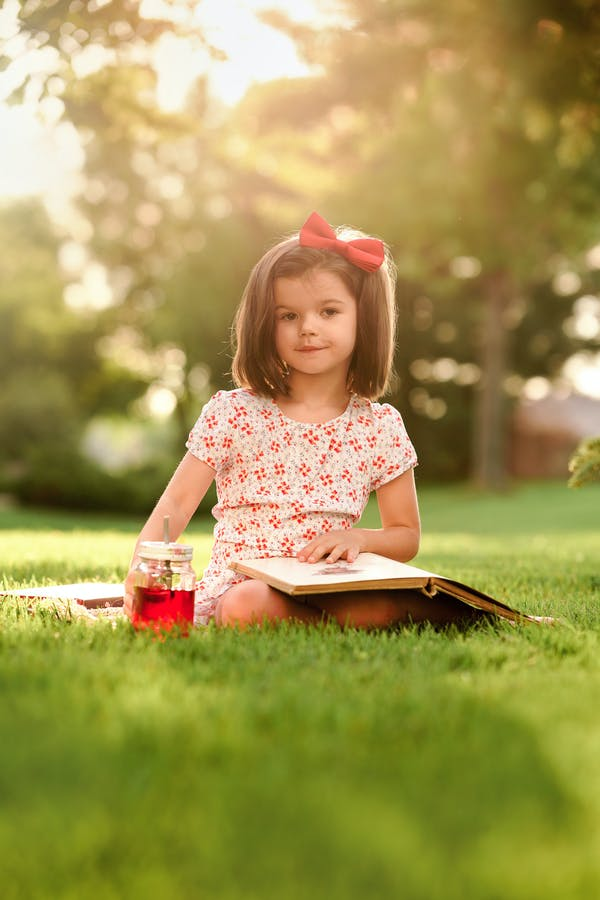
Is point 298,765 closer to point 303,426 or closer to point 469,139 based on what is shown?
point 303,426

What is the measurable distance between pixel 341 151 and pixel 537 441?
2179 centimetres

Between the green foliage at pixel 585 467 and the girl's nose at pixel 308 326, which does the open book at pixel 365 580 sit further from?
the green foliage at pixel 585 467

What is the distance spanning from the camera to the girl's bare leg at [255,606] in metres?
3.13

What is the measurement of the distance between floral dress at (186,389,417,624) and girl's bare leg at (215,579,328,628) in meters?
0.33

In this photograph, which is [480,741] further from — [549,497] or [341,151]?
[549,497]

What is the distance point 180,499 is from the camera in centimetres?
351

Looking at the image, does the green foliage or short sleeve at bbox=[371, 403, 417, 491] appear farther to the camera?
the green foliage

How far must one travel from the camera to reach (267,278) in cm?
369

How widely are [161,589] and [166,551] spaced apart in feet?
0.52

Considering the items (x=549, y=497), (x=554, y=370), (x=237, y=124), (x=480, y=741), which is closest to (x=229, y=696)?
(x=480, y=741)

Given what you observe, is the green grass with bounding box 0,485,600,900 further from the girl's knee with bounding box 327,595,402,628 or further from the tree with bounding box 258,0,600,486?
the tree with bounding box 258,0,600,486

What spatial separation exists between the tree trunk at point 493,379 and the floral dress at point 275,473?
21.3 metres

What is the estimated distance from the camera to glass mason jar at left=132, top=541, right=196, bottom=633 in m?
2.93

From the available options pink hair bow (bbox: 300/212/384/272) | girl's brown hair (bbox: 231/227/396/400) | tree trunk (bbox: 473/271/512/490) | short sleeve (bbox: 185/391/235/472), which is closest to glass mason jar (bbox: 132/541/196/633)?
short sleeve (bbox: 185/391/235/472)
